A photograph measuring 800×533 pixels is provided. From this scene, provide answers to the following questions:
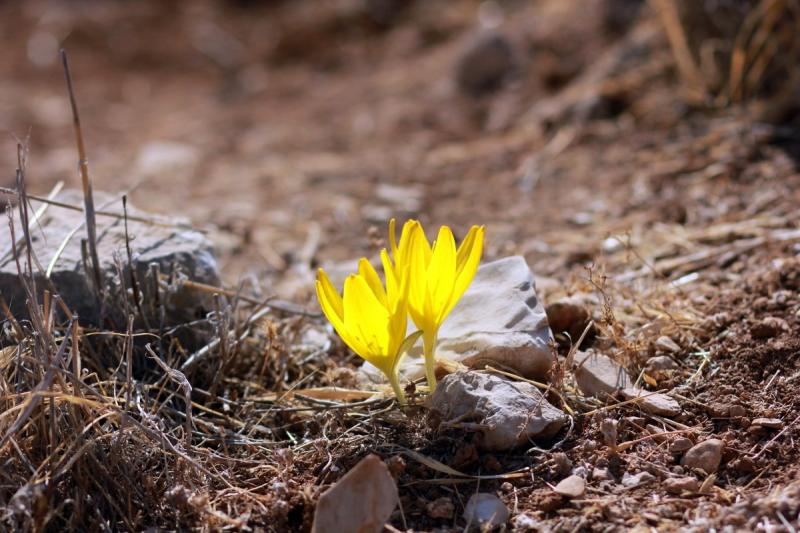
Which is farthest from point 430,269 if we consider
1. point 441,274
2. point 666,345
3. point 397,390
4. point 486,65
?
point 486,65

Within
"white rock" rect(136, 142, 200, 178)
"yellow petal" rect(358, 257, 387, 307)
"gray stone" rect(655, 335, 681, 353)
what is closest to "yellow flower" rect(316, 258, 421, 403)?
"yellow petal" rect(358, 257, 387, 307)

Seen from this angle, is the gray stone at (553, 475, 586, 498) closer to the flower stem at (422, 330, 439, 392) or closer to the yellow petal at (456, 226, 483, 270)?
the flower stem at (422, 330, 439, 392)

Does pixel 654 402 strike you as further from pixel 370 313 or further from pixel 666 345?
pixel 370 313

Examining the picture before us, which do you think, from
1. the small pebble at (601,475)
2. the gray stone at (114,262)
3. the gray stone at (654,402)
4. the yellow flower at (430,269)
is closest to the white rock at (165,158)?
the gray stone at (114,262)

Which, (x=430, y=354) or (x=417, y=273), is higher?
(x=417, y=273)

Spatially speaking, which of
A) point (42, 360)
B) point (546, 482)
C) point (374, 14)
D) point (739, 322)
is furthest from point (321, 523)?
point (374, 14)

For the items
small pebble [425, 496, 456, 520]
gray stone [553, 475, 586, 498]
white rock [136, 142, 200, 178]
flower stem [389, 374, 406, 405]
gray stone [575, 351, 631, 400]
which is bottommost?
gray stone [553, 475, 586, 498]
